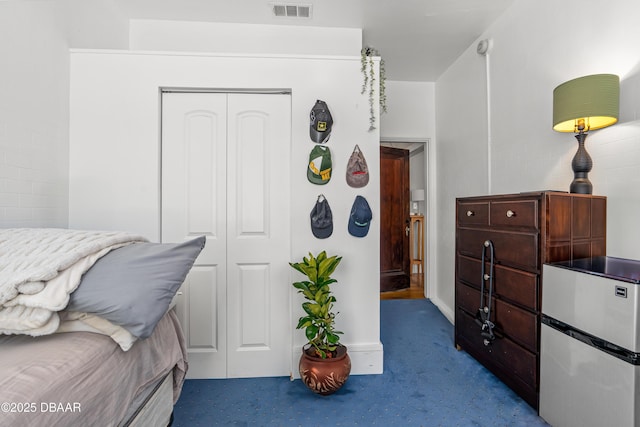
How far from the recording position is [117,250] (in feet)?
3.59

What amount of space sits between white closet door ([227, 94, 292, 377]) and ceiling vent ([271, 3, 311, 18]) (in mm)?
804

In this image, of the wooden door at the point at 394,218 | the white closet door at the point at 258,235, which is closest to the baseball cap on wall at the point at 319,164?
the white closet door at the point at 258,235

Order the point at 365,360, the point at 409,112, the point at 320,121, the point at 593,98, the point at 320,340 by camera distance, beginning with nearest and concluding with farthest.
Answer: the point at 593,98 < the point at 320,340 < the point at 320,121 < the point at 365,360 < the point at 409,112

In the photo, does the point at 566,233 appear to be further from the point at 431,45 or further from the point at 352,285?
the point at 431,45

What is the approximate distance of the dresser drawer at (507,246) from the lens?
69.2 inches

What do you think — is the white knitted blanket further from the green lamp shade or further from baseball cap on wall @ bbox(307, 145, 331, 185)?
the green lamp shade

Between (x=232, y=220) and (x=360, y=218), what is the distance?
0.89 m

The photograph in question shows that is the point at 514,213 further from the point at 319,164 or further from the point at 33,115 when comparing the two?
the point at 33,115

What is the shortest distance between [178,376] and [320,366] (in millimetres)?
796

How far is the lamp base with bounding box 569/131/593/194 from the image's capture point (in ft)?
5.61

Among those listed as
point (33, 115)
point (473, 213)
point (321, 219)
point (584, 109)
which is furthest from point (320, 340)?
point (33, 115)

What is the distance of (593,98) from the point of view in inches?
61.0

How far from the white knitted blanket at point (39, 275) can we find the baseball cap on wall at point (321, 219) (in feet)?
4.32

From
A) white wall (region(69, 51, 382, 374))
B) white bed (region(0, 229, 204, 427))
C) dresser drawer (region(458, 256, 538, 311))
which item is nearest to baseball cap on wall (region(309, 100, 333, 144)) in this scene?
white wall (region(69, 51, 382, 374))
